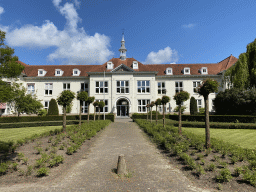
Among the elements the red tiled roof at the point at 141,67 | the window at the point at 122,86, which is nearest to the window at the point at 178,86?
the red tiled roof at the point at 141,67

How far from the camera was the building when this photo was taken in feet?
121

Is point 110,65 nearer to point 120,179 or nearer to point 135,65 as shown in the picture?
point 135,65

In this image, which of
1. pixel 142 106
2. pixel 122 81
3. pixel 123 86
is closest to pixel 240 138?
pixel 142 106

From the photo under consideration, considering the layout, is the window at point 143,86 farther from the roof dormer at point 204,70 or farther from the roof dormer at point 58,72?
the roof dormer at point 58,72

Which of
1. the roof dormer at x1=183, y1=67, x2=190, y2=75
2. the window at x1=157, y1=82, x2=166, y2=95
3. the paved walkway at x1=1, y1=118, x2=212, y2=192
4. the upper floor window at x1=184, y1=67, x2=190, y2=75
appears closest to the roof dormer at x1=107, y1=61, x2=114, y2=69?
the window at x1=157, y1=82, x2=166, y2=95

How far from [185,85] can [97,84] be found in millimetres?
21055

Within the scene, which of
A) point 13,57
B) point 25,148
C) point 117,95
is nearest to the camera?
point 25,148

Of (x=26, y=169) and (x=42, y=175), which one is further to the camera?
(x=26, y=169)

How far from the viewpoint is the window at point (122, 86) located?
121 feet

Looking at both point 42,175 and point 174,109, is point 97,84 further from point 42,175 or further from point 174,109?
point 42,175

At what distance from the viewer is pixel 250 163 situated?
5.69m

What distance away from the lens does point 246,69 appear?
23.6m

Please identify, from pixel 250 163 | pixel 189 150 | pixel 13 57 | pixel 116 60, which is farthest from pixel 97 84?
pixel 250 163

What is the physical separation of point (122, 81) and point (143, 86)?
16.3 ft
